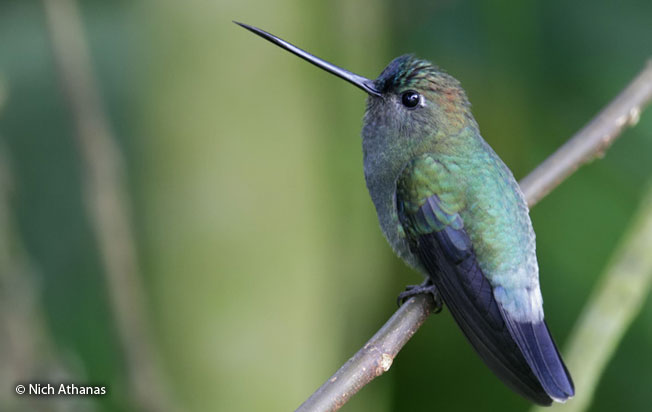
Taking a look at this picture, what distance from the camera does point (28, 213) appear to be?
2844 millimetres

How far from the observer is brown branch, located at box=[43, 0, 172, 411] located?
6.75 ft

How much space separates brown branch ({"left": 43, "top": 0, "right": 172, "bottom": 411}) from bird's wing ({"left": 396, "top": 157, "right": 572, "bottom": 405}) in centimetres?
74

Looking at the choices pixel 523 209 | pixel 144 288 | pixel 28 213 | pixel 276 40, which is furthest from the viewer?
pixel 28 213

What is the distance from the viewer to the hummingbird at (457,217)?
1.86 meters

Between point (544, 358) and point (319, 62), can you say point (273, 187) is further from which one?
point (544, 358)

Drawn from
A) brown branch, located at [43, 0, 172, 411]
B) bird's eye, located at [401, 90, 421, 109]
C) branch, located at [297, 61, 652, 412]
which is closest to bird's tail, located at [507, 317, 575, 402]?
branch, located at [297, 61, 652, 412]

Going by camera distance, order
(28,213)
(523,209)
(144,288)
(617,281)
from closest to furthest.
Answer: (617,281) → (523,209) → (144,288) → (28,213)

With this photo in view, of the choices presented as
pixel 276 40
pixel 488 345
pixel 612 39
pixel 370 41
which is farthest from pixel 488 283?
pixel 612 39

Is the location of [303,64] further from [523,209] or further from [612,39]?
[612,39]

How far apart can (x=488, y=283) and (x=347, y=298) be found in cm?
81

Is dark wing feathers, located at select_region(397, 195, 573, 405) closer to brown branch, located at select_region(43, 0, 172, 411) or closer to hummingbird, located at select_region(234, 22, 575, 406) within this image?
hummingbird, located at select_region(234, 22, 575, 406)

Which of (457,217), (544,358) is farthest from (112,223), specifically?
(544,358)

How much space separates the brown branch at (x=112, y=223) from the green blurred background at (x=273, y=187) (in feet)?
0.67

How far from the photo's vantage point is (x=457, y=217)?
6.83 feet
